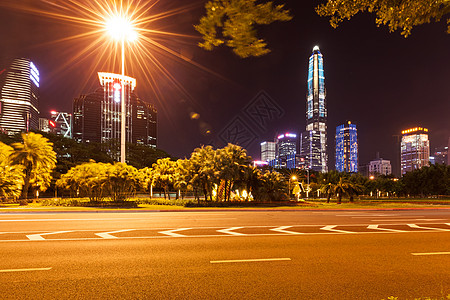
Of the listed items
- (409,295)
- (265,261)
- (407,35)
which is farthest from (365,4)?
(265,261)

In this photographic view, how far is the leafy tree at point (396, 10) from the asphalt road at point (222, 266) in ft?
15.9

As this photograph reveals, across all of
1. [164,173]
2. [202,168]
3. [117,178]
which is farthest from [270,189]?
[117,178]

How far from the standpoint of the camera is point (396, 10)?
5.69 metres

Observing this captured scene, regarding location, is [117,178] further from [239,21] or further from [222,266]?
[239,21]

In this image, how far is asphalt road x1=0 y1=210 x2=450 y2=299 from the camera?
564 centimetres

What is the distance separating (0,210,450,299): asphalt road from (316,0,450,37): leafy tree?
4856 mm

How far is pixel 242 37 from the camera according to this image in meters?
5.60

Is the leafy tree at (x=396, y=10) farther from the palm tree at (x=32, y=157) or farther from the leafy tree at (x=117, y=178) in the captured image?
the palm tree at (x=32, y=157)

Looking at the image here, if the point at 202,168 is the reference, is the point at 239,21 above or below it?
above

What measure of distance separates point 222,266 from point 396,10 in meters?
6.40

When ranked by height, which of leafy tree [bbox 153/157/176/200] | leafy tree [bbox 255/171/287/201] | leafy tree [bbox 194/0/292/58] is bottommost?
leafy tree [bbox 255/171/287/201]

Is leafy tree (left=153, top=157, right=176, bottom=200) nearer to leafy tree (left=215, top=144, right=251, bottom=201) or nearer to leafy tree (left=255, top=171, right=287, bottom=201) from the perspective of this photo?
leafy tree (left=215, top=144, right=251, bottom=201)

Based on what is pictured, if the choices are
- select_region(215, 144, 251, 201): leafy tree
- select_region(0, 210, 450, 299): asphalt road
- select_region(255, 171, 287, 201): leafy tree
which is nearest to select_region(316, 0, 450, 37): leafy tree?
select_region(0, 210, 450, 299): asphalt road

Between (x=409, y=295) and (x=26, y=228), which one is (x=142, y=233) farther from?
(x=409, y=295)
